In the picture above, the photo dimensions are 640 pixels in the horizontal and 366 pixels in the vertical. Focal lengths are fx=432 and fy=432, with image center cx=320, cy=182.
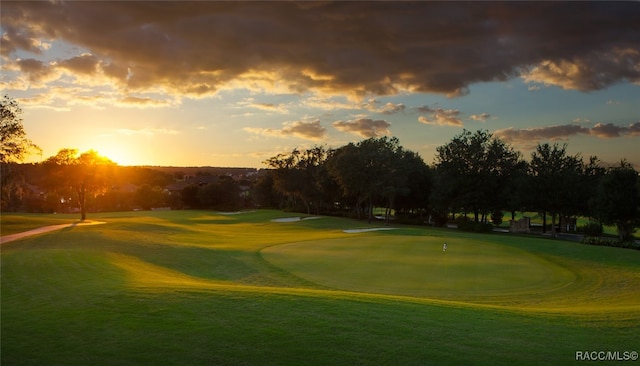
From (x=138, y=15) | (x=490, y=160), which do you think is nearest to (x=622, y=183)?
(x=490, y=160)

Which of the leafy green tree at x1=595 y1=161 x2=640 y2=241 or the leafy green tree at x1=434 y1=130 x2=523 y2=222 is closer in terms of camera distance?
the leafy green tree at x1=595 y1=161 x2=640 y2=241

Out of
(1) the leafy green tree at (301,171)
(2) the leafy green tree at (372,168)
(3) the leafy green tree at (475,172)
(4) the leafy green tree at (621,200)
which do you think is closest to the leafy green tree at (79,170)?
(2) the leafy green tree at (372,168)

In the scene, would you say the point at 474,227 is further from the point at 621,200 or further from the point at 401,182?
the point at 621,200

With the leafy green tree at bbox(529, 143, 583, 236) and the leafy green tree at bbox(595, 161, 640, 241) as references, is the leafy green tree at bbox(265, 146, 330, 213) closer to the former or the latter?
the leafy green tree at bbox(529, 143, 583, 236)

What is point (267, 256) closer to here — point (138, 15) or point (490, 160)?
point (138, 15)

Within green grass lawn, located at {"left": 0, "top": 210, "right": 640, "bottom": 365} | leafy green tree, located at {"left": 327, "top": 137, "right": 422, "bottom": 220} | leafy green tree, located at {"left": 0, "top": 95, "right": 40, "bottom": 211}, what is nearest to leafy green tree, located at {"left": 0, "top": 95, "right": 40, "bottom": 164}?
leafy green tree, located at {"left": 0, "top": 95, "right": 40, "bottom": 211}

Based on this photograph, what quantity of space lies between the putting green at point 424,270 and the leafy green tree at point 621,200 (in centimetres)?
2334

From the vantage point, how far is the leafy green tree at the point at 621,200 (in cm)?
4347

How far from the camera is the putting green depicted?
16734mm

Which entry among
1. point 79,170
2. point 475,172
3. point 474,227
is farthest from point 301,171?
point 79,170

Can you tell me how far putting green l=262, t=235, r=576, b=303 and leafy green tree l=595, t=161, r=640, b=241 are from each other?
2334 centimetres

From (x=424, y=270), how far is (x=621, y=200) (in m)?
34.8

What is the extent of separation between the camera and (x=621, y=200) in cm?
4350

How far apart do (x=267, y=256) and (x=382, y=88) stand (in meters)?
16.1
